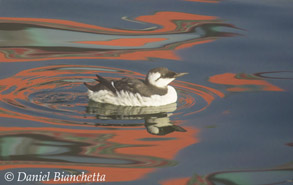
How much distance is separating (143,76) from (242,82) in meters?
1.68

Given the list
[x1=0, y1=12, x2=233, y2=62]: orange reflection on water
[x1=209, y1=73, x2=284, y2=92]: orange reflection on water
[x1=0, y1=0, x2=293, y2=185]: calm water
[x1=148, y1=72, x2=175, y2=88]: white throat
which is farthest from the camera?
[x1=0, y1=12, x2=233, y2=62]: orange reflection on water

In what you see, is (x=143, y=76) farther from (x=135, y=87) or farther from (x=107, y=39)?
(x=107, y=39)

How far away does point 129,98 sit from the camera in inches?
408

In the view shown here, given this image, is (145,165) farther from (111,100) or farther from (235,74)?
(235,74)

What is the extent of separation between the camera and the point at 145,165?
8.22 m

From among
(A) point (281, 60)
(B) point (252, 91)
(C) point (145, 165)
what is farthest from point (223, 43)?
(C) point (145, 165)

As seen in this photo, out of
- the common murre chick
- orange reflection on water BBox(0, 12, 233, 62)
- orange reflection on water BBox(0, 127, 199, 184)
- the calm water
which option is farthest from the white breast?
orange reflection on water BBox(0, 12, 233, 62)

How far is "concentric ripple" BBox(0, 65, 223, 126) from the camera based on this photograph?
9.61m

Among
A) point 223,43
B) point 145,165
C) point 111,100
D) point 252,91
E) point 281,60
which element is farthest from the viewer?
point 223,43

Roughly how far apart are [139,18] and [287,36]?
10.2 ft

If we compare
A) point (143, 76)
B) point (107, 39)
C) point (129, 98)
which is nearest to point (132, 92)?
point (129, 98)

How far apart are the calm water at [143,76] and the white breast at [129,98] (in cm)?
15

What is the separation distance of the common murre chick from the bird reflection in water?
0.30 ft

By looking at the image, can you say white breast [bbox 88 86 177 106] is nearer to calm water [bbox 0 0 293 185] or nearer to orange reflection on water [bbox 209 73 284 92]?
calm water [bbox 0 0 293 185]
